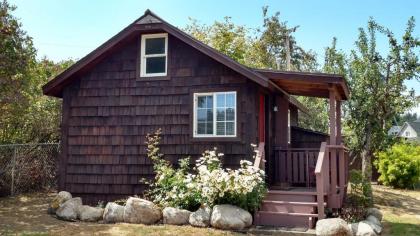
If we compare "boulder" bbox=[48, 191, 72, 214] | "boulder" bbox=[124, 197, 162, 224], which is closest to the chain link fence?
"boulder" bbox=[48, 191, 72, 214]

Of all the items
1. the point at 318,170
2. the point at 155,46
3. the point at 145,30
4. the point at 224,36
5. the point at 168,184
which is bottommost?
the point at 168,184

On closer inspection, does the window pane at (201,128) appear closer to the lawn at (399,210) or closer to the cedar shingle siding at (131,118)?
the cedar shingle siding at (131,118)

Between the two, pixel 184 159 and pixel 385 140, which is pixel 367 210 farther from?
pixel 385 140

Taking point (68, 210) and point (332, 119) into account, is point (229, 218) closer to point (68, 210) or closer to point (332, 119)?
point (332, 119)

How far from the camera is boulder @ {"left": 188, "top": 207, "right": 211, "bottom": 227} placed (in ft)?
28.7

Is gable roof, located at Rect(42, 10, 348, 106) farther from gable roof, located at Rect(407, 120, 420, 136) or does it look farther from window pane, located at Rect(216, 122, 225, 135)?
gable roof, located at Rect(407, 120, 420, 136)

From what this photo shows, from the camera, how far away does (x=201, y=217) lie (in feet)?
28.8

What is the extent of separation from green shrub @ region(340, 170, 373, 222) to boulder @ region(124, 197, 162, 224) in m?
4.21

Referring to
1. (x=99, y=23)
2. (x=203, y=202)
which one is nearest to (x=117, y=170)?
(x=203, y=202)

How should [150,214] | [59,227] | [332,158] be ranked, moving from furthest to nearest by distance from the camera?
[332,158]
[150,214]
[59,227]

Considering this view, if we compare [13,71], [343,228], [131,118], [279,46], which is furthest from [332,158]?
[279,46]

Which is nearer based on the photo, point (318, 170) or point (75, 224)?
point (318, 170)

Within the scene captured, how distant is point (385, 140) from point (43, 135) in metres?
13.0

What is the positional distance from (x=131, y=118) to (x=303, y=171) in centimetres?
462
